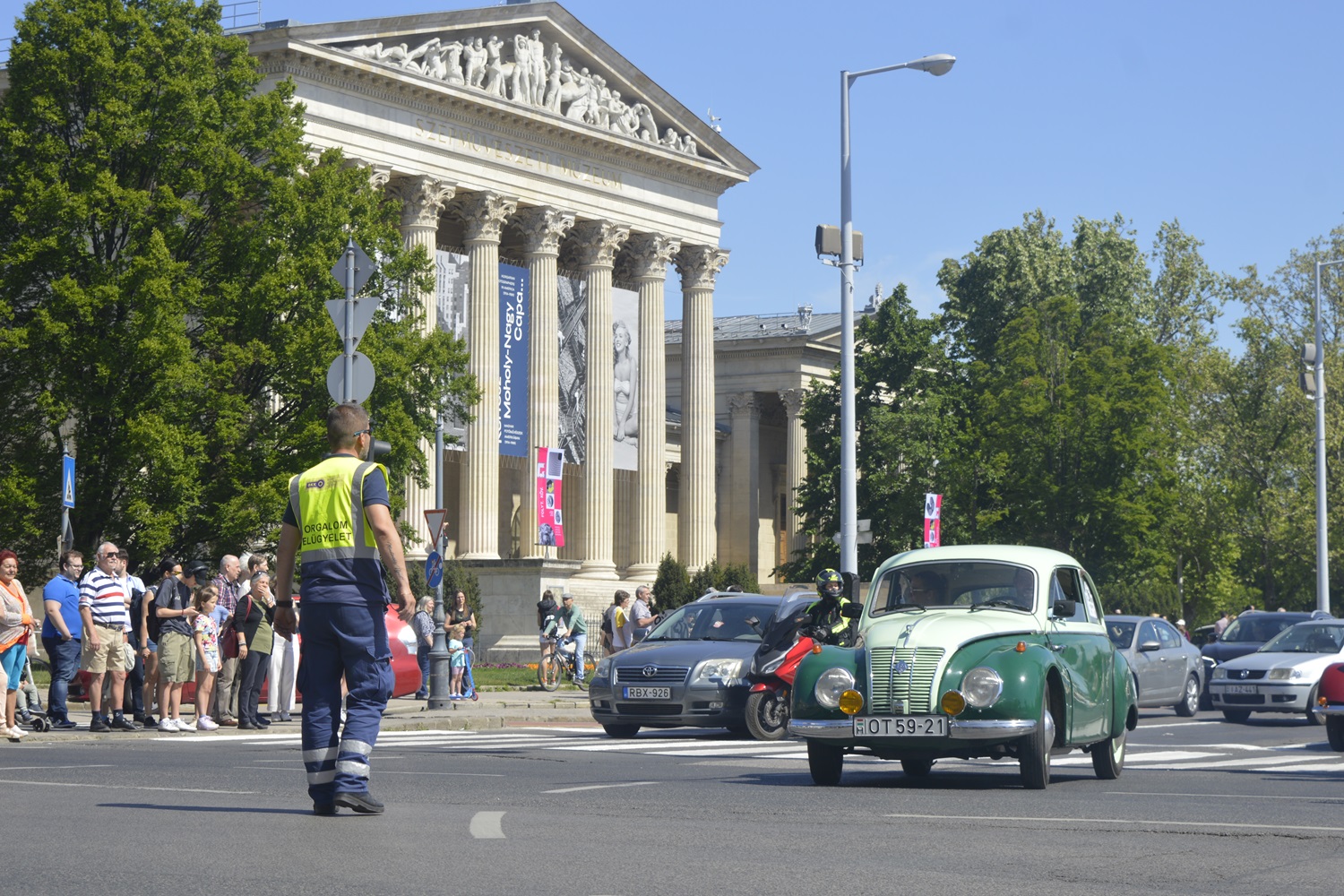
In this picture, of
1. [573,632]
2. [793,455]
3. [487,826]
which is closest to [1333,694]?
[487,826]

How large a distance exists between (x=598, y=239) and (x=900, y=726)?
50080 mm

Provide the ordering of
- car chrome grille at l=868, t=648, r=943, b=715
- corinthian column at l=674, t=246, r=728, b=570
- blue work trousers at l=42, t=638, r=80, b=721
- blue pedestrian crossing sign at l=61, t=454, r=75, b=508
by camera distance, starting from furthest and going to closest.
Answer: corinthian column at l=674, t=246, r=728, b=570 < blue pedestrian crossing sign at l=61, t=454, r=75, b=508 < blue work trousers at l=42, t=638, r=80, b=721 < car chrome grille at l=868, t=648, r=943, b=715

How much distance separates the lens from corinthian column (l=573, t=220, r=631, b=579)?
203 ft

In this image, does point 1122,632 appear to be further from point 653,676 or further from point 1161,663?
point 653,676

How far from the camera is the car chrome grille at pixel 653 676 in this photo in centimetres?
2122

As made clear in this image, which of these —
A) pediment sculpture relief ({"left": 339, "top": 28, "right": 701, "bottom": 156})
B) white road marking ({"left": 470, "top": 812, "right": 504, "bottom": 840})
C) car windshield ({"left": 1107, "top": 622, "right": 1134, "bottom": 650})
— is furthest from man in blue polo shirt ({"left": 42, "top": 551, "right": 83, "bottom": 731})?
pediment sculpture relief ({"left": 339, "top": 28, "right": 701, "bottom": 156})

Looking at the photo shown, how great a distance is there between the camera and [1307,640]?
2958 cm

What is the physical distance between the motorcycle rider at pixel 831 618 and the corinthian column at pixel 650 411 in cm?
4549

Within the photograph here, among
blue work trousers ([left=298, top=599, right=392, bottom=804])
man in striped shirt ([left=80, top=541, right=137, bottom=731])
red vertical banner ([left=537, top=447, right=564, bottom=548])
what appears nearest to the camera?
blue work trousers ([left=298, top=599, right=392, bottom=804])

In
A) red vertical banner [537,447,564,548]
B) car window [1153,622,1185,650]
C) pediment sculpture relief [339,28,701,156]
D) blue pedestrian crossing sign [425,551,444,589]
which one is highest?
pediment sculpture relief [339,28,701,156]

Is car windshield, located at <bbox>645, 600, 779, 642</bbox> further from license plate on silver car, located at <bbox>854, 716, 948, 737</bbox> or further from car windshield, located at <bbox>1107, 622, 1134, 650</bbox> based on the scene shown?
car windshield, located at <bbox>1107, 622, 1134, 650</bbox>

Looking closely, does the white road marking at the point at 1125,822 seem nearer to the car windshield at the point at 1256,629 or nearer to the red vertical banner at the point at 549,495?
the car windshield at the point at 1256,629

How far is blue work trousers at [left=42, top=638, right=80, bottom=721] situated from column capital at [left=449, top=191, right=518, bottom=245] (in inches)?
1505

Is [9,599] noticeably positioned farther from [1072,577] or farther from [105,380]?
[105,380]
